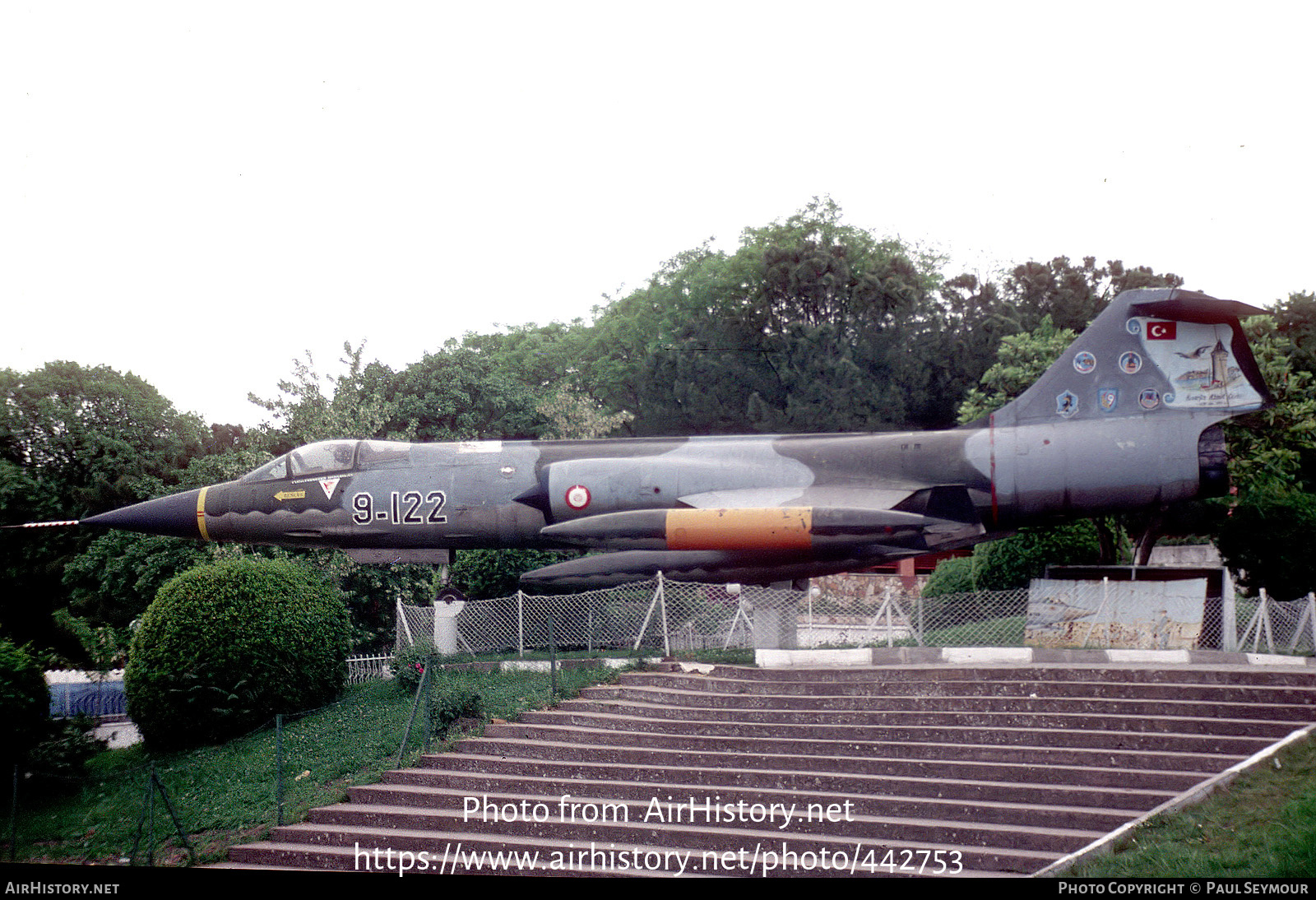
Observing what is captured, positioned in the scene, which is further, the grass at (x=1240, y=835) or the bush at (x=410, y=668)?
the bush at (x=410, y=668)

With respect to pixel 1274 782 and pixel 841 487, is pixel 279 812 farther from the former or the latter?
pixel 1274 782

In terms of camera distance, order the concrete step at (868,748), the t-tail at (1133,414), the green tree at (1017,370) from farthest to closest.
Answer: the green tree at (1017,370)
the concrete step at (868,748)
the t-tail at (1133,414)

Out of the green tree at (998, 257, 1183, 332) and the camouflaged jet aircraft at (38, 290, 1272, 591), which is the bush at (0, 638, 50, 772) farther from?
the green tree at (998, 257, 1183, 332)

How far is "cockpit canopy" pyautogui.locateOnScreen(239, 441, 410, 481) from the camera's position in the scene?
11281 millimetres

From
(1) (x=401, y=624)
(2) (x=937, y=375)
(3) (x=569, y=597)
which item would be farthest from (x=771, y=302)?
(1) (x=401, y=624)

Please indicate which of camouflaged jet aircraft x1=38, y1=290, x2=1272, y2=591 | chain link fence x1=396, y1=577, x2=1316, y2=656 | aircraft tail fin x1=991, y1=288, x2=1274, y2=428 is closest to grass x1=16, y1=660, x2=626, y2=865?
chain link fence x1=396, y1=577, x2=1316, y2=656

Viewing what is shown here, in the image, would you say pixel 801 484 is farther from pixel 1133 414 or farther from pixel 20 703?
pixel 20 703

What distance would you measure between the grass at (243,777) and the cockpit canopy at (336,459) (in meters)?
3.85

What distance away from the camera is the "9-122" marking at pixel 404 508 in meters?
10.8

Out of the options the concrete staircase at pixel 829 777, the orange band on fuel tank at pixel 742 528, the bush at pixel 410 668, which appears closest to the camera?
the orange band on fuel tank at pixel 742 528

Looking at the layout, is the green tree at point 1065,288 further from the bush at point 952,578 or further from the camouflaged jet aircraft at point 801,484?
the camouflaged jet aircraft at point 801,484

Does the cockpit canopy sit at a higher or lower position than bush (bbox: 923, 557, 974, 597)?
higher

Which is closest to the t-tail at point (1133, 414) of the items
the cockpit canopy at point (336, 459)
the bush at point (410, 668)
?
the cockpit canopy at point (336, 459)

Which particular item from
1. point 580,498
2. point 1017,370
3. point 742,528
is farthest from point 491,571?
point 742,528
